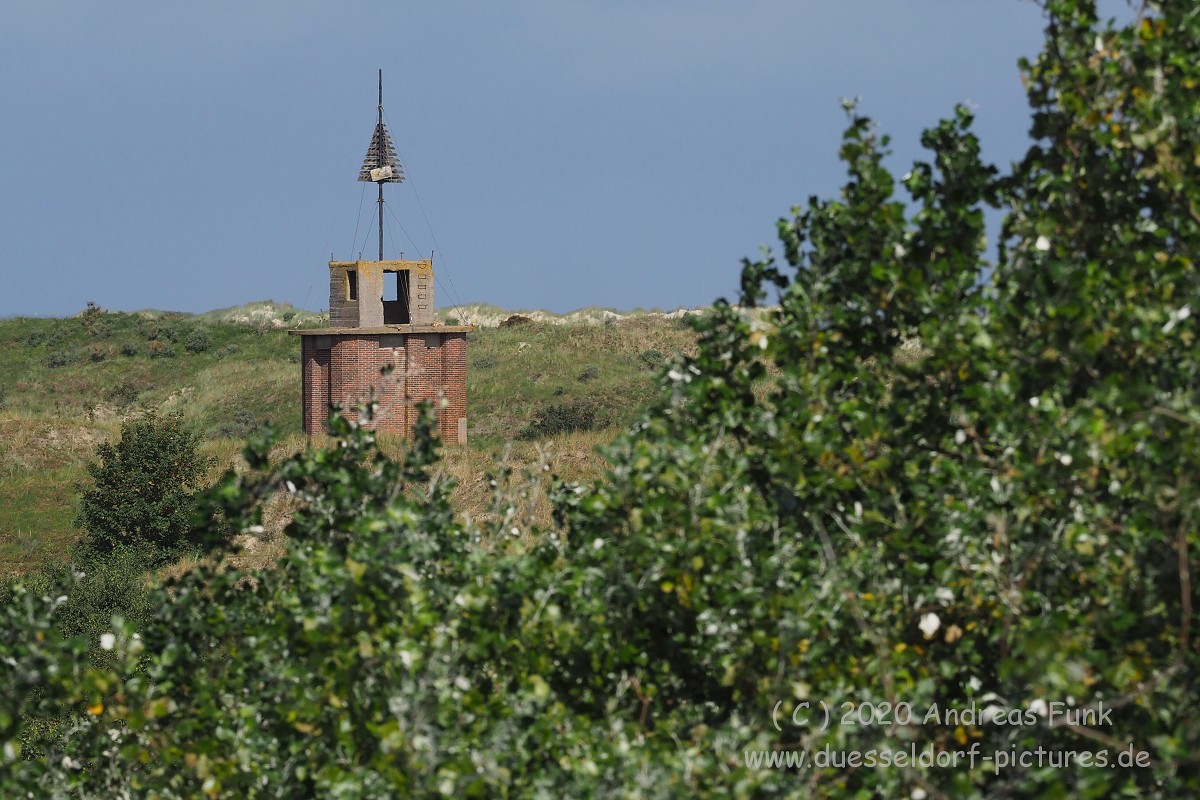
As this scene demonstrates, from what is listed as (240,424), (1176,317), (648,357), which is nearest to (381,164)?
(240,424)

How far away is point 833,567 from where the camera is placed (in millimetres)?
5340

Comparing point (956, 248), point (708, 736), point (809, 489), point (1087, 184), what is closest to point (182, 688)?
point (708, 736)

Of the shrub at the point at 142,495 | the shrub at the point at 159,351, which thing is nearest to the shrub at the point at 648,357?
the shrub at the point at 159,351

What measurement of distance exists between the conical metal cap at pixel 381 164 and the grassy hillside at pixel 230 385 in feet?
33.6

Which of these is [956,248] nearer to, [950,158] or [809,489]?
[950,158]

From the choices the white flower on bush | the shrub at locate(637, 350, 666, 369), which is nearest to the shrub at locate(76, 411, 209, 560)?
the white flower on bush

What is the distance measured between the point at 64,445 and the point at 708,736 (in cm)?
4593

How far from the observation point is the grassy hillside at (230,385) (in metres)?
42.5

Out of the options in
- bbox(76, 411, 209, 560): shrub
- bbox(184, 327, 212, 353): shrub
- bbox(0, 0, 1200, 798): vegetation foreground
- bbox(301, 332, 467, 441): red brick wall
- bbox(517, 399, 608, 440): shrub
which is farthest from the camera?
bbox(184, 327, 212, 353): shrub

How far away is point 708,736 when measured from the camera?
221 inches

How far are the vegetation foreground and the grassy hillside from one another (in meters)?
30.8

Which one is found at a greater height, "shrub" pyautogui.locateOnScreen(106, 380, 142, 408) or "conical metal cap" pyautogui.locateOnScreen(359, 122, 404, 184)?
"conical metal cap" pyautogui.locateOnScreen(359, 122, 404, 184)

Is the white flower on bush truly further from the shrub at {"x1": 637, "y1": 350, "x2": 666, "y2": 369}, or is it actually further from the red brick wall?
the shrub at {"x1": 637, "y1": 350, "x2": 666, "y2": 369}

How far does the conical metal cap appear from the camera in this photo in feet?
162
